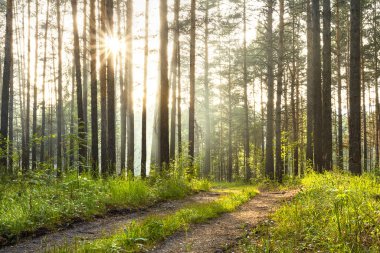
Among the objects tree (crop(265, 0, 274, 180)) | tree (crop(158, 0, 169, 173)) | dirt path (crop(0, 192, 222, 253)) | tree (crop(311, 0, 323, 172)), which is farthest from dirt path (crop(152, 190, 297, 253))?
tree (crop(265, 0, 274, 180))

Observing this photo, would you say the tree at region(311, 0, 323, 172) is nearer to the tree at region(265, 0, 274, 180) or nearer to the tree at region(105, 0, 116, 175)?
the tree at region(265, 0, 274, 180)

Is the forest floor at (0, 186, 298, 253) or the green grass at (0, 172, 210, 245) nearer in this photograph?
the forest floor at (0, 186, 298, 253)

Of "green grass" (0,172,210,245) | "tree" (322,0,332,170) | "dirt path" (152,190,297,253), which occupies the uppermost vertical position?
"tree" (322,0,332,170)

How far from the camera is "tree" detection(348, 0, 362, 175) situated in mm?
11094

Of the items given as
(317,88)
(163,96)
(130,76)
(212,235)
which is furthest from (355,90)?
(130,76)

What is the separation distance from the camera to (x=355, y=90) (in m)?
11.1

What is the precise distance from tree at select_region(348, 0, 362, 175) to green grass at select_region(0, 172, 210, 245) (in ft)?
20.0

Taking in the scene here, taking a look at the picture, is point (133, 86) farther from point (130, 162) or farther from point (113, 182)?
point (113, 182)

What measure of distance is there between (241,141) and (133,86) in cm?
2623

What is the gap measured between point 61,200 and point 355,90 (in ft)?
31.4

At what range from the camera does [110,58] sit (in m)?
14.4

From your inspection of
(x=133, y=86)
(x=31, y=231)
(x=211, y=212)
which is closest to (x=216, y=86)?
(x=133, y=86)

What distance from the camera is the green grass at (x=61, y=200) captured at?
21.3 ft

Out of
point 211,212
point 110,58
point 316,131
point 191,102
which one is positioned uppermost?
point 110,58
